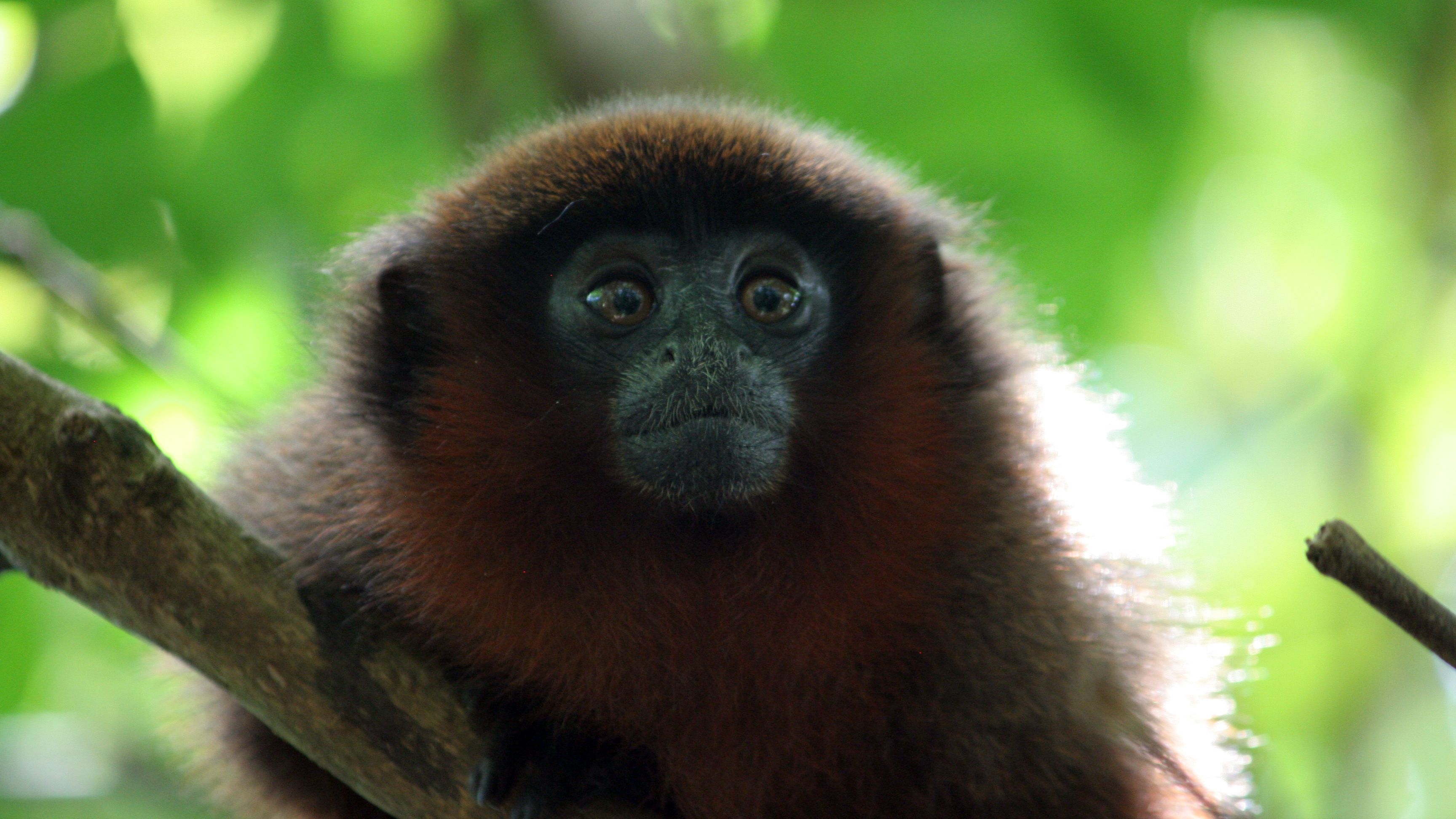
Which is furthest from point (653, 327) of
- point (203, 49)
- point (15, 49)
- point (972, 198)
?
point (15, 49)

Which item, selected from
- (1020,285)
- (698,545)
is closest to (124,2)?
(698,545)

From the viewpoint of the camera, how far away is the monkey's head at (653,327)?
262cm

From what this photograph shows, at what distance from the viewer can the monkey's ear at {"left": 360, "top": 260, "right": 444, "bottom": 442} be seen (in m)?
2.85

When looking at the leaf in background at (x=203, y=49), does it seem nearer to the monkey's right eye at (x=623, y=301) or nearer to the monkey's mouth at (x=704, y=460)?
the monkey's right eye at (x=623, y=301)

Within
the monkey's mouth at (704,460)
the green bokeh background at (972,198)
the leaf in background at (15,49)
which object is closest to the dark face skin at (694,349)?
the monkey's mouth at (704,460)

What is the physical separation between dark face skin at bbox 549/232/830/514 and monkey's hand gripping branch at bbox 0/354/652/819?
2.00 feet

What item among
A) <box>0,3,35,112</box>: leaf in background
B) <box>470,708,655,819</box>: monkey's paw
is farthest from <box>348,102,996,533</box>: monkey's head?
<box>0,3,35,112</box>: leaf in background

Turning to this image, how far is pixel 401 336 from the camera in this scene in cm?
289

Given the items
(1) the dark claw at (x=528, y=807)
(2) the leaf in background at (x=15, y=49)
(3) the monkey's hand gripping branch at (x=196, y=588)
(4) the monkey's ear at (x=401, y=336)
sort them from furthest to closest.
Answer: (2) the leaf in background at (x=15, y=49) → (4) the monkey's ear at (x=401, y=336) → (1) the dark claw at (x=528, y=807) → (3) the monkey's hand gripping branch at (x=196, y=588)

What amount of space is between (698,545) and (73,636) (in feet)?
7.42

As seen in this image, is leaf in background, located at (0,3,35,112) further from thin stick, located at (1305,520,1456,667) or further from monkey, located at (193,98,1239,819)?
thin stick, located at (1305,520,1456,667)

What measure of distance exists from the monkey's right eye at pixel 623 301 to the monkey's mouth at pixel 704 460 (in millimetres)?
244

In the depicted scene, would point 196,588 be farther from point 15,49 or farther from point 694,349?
point 15,49

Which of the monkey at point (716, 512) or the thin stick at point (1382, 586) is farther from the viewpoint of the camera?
the monkey at point (716, 512)
